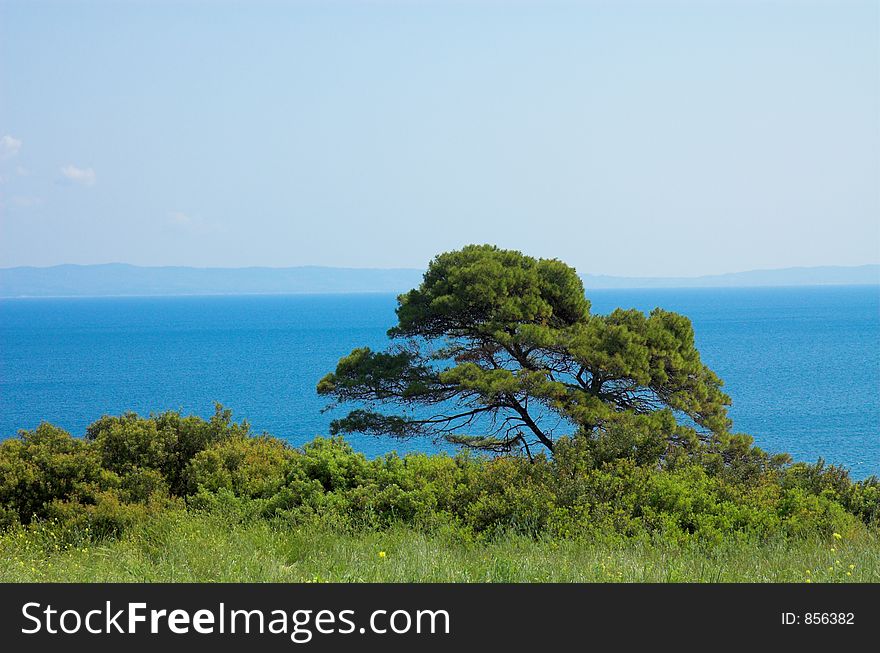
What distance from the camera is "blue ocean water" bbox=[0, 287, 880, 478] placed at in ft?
148

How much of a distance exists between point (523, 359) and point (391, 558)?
1093 cm

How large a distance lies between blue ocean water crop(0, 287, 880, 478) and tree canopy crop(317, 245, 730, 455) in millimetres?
4421

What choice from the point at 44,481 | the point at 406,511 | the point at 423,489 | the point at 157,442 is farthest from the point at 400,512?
the point at 44,481

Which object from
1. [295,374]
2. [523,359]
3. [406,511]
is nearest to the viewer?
[406,511]

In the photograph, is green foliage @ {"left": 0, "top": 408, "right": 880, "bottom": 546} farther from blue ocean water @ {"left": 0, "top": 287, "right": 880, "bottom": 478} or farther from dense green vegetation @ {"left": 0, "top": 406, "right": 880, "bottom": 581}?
blue ocean water @ {"left": 0, "top": 287, "right": 880, "bottom": 478}

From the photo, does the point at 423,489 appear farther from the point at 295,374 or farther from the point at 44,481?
the point at 295,374

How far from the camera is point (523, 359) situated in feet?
55.1

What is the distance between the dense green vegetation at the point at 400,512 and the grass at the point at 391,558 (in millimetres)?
21

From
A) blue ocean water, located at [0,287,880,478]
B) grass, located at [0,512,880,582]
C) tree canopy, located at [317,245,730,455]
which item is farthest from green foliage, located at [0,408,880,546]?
blue ocean water, located at [0,287,880,478]
